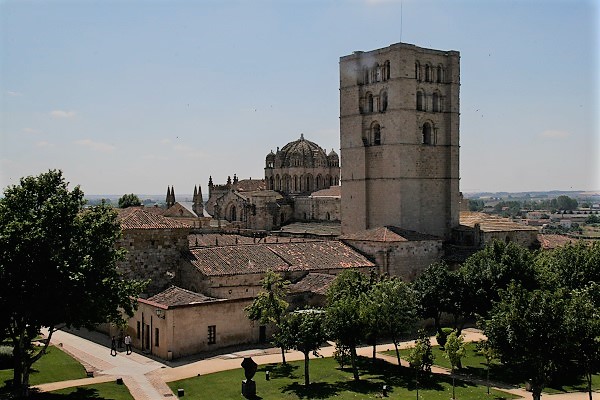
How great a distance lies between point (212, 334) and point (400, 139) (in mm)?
23888

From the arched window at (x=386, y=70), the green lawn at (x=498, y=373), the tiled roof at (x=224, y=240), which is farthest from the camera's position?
the tiled roof at (x=224, y=240)

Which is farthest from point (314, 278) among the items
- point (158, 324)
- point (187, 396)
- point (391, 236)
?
point (187, 396)

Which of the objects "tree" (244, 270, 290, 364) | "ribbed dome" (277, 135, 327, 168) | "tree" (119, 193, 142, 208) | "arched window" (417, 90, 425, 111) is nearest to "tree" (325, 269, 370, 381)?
"tree" (244, 270, 290, 364)

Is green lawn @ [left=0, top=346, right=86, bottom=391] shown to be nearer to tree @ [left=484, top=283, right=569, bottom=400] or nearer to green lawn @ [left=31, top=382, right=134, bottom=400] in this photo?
green lawn @ [left=31, top=382, right=134, bottom=400]

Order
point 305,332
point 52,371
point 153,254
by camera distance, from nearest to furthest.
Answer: point 305,332
point 52,371
point 153,254

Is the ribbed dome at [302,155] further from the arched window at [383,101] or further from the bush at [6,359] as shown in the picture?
the bush at [6,359]

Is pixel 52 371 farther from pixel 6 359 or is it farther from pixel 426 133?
pixel 426 133

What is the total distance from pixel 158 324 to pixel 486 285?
18.5m

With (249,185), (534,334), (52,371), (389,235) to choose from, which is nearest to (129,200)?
(249,185)

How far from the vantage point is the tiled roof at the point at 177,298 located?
38.8m

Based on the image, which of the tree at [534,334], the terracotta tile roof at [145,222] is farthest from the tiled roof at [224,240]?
the tree at [534,334]

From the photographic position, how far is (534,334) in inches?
1071

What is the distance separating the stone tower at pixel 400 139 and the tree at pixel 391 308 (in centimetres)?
1947

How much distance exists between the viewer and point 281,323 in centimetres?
3403
